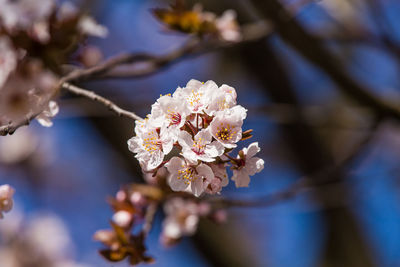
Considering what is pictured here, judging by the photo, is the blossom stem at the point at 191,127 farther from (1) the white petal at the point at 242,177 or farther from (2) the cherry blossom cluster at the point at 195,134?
(1) the white petal at the point at 242,177

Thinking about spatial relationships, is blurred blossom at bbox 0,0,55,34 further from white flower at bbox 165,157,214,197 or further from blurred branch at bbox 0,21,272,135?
white flower at bbox 165,157,214,197

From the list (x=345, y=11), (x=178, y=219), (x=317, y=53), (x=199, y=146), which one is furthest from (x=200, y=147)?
(x=345, y=11)

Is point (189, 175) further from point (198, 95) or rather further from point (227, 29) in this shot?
point (227, 29)

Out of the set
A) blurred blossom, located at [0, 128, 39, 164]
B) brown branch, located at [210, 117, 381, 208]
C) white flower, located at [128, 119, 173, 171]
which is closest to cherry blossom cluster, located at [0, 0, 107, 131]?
white flower, located at [128, 119, 173, 171]

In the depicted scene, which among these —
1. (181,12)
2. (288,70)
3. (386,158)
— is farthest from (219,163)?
(386,158)

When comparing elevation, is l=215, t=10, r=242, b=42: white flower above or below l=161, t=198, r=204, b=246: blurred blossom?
above
